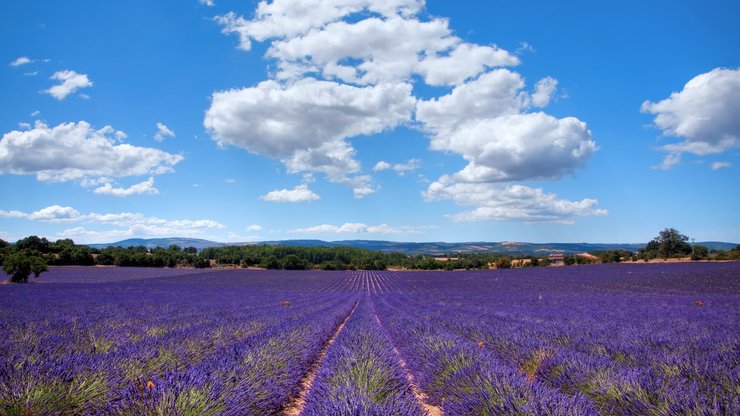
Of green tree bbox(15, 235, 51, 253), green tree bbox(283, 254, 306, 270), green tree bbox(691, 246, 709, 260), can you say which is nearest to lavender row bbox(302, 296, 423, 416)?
green tree bbox(691, 246, 709, 260)

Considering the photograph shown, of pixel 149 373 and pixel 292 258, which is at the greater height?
pixel 149 373

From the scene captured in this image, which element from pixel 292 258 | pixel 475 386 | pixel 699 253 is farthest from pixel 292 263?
pixel 475 386

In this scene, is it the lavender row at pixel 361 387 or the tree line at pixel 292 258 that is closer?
the lavender row at pixel 361 387

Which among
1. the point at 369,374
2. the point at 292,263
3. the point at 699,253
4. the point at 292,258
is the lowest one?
the point at 292,263

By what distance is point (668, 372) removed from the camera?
3.98 metres

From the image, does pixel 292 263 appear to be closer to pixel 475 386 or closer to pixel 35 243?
pixel 35 243

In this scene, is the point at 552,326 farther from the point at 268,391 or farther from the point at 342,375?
the point at 268,391

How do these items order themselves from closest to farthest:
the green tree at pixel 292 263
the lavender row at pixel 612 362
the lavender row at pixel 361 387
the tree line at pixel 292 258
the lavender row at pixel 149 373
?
the lavender row at pixel 149 373, the lavender row at pixel 361 387, the lavender row at pixel 612 362, the tree line at pixel 292 258, the green tree at pixel 292 263

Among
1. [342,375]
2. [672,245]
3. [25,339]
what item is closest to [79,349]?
[25,339]

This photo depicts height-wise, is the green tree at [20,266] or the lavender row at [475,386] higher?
the lavender row at [475,386]

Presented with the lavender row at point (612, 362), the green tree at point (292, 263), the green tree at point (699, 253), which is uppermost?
the lavender row at point (612, 362)

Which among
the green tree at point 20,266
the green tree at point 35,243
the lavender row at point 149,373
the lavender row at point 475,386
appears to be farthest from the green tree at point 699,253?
the green tree at point 35,243

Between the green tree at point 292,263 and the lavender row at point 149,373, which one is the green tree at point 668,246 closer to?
the green tree at point 292,263

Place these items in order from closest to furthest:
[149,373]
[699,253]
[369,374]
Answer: [149,373] → [369,374] → [699,253]
